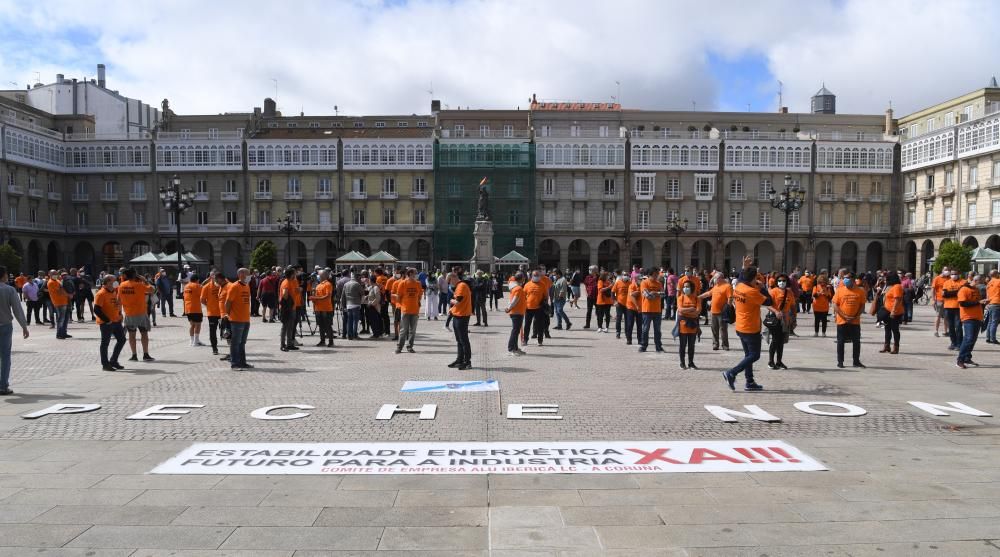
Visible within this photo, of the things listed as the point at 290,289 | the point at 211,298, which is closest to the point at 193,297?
the point at 211,298

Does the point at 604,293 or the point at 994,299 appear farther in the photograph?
the point at 604,293

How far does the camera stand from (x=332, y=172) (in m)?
60.4

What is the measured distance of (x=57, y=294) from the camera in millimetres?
18000

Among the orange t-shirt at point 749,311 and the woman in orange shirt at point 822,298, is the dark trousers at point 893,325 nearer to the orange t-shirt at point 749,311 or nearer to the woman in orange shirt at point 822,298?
the woman in orange shirt at point 822,298

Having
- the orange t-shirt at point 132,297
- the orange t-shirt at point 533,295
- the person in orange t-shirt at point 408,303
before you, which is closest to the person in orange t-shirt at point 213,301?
the orange t-shirt at point 132,297

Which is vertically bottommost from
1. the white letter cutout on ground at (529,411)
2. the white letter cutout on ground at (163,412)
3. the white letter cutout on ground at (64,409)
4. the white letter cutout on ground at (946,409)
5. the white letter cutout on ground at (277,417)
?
the white letter cutout on ground at (64,409)

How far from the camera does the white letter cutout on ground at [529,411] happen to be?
8.51m

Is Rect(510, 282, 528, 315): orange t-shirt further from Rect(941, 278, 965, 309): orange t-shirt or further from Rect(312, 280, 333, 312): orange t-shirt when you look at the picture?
Rect(941, 278, 965, 309): orange t-shirt

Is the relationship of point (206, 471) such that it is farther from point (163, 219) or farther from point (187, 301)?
point (163, 219)

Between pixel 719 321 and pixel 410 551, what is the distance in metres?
11.9

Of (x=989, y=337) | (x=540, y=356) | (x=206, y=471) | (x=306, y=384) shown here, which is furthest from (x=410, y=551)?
(x=989, y=337)

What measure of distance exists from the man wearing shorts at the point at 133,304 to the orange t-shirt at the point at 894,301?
1466 cm

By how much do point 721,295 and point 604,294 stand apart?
5.94m

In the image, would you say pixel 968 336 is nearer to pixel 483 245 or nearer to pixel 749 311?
pixel 749 311
